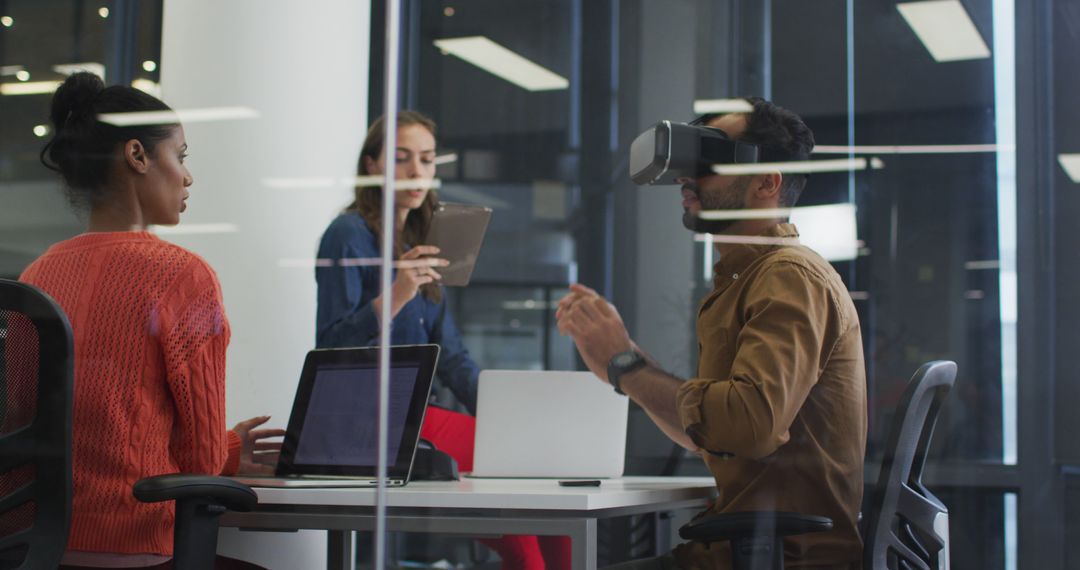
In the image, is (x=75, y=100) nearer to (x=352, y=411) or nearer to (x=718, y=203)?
(x=352, y=411)

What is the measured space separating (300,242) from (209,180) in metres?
0.28

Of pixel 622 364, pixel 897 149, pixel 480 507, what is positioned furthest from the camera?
pixel 897 149

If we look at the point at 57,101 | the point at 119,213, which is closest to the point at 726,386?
the point at 119,213

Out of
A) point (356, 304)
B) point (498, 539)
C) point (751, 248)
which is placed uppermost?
point (751, 248)

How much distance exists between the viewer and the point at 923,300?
7.38ft

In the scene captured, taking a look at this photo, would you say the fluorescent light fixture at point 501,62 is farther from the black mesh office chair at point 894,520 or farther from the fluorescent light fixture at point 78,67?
the black mesh office chair at point 894,520

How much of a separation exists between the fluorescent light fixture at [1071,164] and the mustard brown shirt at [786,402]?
600mm

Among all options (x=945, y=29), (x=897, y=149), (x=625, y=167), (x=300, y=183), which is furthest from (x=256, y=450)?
(x=945, y=29)

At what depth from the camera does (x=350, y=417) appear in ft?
7.57

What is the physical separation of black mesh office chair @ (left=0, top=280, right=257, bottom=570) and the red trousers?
587mm

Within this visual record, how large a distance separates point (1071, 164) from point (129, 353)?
6.58 feet

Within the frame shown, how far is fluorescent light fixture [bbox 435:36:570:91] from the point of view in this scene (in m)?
2.71

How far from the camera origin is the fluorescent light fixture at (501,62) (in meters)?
2.71

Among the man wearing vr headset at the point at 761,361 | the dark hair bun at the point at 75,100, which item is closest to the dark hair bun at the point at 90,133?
the dark hair bun at the point at 75,100
